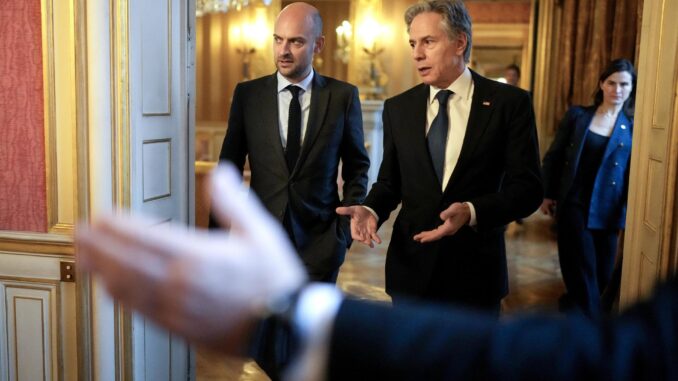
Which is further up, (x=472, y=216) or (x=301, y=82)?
(x=301, y=82)

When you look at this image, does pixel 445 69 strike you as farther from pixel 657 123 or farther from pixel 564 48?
pixel 564 48

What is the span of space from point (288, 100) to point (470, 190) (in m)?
0.90

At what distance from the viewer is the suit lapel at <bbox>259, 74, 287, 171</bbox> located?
2770mm

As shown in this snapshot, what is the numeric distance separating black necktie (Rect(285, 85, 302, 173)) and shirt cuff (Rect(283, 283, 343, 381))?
2.03 m

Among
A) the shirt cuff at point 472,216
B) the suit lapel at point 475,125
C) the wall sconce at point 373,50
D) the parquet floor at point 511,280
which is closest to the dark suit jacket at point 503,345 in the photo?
the shirt cuff at point 472,216

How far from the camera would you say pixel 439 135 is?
2.39 meters

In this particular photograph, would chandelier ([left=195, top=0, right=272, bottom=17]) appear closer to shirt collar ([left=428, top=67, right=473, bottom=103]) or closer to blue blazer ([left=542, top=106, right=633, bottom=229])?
blue blazer ([left=542, top=106, right=633, bottom=229])

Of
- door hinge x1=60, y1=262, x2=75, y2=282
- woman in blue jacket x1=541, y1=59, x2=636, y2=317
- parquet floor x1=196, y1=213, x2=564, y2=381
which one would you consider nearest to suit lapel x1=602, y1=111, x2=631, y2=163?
woman in blue jacket x1=541, y1=59, x2=636, y2=317

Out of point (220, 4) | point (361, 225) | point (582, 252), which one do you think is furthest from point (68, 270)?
point (220, 4)

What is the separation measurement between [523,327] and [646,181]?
2.05 m

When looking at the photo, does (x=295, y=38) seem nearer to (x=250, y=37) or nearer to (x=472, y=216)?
(x=472, y=216)

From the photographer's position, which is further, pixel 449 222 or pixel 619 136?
pixel 619 136

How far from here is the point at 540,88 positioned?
9492mm

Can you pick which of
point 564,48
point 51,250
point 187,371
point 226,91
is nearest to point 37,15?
point 51,250
